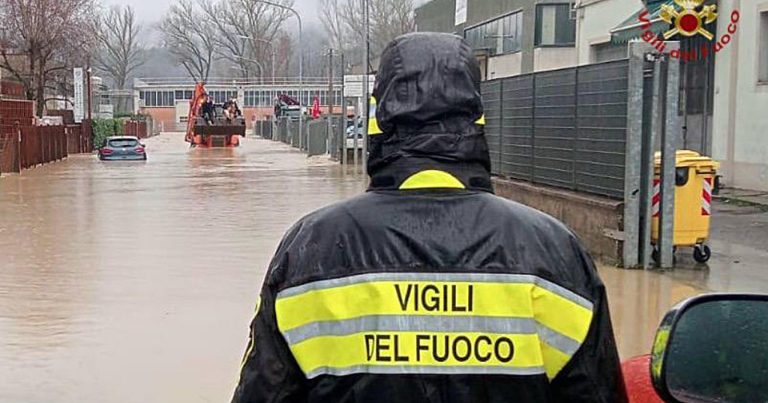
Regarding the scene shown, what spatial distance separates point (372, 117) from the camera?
2.59 m

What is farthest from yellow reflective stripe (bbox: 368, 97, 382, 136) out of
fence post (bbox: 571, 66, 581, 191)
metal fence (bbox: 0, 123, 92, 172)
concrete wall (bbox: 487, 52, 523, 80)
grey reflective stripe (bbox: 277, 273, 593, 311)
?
concrete wall (bbox: 487, 52, 523, 80)

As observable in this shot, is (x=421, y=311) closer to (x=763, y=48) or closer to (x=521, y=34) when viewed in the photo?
(x=763, y=48)

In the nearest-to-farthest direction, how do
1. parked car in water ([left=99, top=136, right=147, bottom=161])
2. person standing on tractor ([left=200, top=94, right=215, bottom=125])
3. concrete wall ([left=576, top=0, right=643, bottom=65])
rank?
concrete wall ([left=576, top=0, right=643, bottom=65])
parked car in water ([left=99, top=136, right=147, bottom=161])
person standing on tractor ([left=200, top=94, right=215, bottom=125])

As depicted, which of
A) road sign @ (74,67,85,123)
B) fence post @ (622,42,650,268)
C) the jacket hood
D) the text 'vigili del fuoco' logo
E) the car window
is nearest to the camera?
the jacket hood

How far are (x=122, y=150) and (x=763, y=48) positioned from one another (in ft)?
93.7

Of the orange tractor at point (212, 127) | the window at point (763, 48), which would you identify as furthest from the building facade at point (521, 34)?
the window at point (763, 48)

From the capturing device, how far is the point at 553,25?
4856 cm

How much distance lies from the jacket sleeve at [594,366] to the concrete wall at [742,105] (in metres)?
18.6

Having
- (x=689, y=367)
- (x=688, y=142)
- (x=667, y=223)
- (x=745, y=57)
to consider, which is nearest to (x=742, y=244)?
(x=667, y=223)

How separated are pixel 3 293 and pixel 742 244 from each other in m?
8.83

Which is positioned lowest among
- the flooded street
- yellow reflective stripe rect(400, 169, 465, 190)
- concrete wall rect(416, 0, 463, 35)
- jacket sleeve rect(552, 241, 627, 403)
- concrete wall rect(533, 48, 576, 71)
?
the flooded street

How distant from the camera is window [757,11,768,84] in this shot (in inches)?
803

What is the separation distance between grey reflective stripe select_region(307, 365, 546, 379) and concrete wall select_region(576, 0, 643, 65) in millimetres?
25734

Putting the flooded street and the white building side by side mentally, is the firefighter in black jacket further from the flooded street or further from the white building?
the white building
